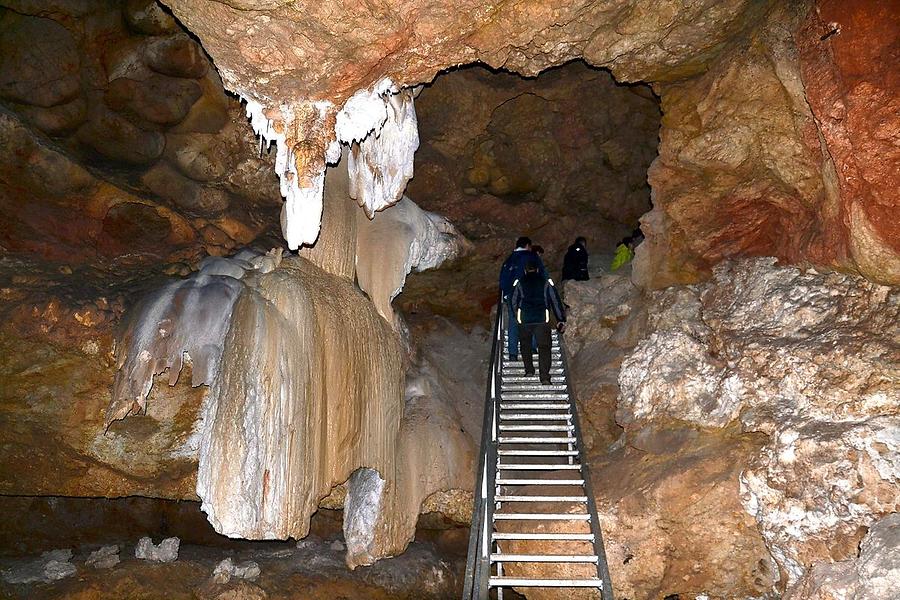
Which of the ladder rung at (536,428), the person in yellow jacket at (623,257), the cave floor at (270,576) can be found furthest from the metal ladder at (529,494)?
the person in yellow jacket at (623,257)

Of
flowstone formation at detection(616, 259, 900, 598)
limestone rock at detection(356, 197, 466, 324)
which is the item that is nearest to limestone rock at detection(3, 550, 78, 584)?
limestone rock at detection(356, 197, 466, 324)

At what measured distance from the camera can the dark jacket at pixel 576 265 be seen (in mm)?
10386

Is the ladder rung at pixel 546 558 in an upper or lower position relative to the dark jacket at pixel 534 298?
lower

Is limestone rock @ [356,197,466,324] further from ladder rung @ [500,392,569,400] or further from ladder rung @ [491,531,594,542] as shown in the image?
ladder rung @ [491,531,594,542]

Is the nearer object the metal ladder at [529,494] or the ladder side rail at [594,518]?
the ladder side rail at [594,518]

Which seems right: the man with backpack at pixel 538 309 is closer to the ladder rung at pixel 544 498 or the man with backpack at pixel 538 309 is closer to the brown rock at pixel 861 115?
the ladder rung at pixel 544 498

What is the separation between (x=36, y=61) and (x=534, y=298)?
6.60 metres

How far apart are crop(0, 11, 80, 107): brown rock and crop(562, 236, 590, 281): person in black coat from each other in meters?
7.60

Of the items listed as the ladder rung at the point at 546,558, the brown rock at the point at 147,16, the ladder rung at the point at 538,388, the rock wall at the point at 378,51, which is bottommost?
the ladder rung at the point at 546,558

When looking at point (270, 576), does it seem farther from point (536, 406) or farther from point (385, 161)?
point (385, 161)

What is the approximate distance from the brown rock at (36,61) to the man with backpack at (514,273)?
584 centimetres

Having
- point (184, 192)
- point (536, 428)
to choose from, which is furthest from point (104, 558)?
point (536, 428)

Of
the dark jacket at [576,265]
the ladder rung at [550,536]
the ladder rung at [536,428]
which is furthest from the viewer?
the dark jacket at [576,265]

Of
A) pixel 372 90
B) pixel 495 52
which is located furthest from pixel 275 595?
pixel 495 52
